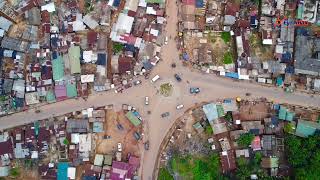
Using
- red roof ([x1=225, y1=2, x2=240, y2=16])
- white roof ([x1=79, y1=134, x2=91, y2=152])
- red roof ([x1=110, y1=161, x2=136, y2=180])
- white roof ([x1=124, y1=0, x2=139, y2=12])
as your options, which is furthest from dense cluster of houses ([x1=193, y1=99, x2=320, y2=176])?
white roof ([x1=124, y1=0, x2=139, y2=12])

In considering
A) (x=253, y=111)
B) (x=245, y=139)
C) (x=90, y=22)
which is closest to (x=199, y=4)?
(x=90, y=22)

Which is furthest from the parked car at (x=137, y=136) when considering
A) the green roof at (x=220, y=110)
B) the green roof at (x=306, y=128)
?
the green roof at (x=306, y=128)

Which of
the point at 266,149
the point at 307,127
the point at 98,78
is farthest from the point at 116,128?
the point at 307,127

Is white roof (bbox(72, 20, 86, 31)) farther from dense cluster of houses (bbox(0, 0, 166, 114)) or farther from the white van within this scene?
the white van

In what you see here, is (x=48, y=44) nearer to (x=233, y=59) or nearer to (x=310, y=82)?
(x=233, y=59)

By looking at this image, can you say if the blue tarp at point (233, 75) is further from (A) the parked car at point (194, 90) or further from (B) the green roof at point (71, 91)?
(B) the green roof at point (71, 91)

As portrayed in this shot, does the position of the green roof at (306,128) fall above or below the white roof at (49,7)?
below
